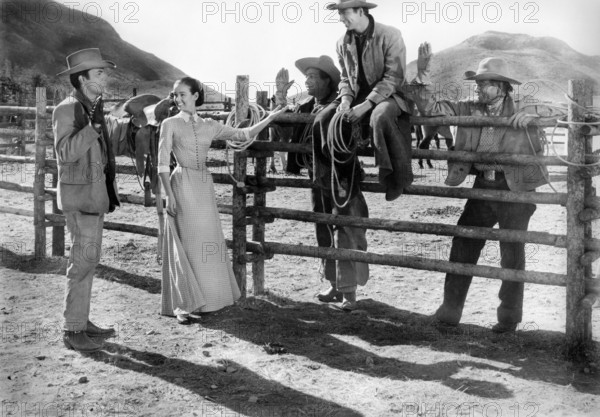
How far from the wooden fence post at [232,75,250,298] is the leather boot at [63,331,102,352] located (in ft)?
5.16

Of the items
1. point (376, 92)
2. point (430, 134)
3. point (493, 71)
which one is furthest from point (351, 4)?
point (430, 134)

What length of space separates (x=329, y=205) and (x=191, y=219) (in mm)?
1325

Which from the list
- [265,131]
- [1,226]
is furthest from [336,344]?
[1,226]

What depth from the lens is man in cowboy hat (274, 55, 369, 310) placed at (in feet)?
18.1

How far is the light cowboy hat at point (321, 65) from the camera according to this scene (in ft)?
18.9

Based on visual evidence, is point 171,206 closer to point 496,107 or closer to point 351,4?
point 351,4

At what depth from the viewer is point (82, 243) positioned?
457cm

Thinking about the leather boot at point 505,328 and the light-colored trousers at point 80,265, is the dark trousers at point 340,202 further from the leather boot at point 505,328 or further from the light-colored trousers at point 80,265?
the light-colored trousers at point 80,265

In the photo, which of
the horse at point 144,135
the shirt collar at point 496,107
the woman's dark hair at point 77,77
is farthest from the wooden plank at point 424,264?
the woman's dark hair at point 77,77

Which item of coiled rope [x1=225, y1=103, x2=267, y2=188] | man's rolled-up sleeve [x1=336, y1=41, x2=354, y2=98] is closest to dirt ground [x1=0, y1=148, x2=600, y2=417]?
coiled rope [x1=225, y1=103, x2=267, y2=188]

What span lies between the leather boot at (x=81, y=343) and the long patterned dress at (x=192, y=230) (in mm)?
723

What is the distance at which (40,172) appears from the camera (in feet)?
23.8

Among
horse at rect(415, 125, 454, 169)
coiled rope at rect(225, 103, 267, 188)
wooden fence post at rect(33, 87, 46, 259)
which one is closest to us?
coiled rope at rect(225, 103, 267, 188)

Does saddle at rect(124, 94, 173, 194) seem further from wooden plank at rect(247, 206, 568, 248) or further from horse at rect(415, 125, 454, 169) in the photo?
horse at rect(415, 125, 454, 169)
